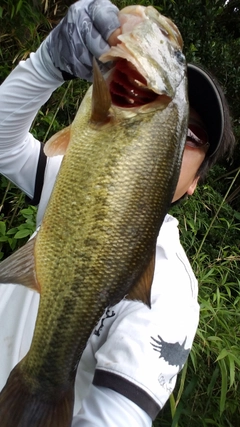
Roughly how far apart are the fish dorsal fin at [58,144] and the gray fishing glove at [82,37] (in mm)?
231

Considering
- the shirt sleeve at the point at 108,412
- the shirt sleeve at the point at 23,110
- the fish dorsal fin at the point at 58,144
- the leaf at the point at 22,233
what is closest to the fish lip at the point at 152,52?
the fish dorsal fin at the point at 58,144

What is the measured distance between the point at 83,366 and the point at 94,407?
28cm

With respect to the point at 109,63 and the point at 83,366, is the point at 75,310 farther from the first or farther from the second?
the point at 109,63

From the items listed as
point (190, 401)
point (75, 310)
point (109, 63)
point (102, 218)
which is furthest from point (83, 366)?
point (190, 401)

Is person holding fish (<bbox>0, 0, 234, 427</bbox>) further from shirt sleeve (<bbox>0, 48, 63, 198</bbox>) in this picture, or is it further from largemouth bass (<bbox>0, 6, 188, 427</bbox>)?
shirt sleeve (<bbox>0, 48, 63, 198</bbox>)

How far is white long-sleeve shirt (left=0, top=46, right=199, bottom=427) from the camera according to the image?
4.29 feet

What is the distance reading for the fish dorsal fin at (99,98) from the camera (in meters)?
1.22

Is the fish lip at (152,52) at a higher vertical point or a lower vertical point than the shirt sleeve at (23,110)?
higher

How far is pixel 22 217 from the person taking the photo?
132 inches

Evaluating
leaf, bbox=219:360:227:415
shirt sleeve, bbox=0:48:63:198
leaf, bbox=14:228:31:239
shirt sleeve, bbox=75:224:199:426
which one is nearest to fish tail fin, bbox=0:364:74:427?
shirt sleeve, bbox=75:224:199:426

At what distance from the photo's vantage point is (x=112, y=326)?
1.48m

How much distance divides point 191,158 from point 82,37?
25.6 inches

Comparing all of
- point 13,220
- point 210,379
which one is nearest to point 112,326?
point 210,379

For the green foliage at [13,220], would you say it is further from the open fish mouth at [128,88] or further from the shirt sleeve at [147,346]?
the open fish mouth at [128,88]
